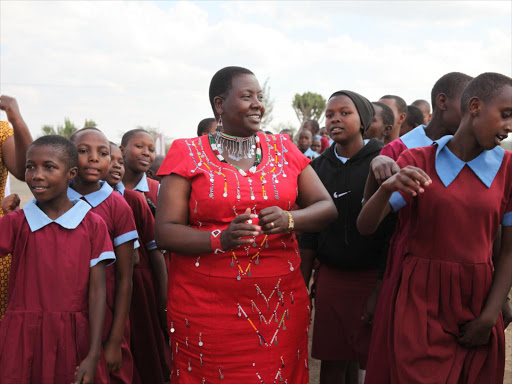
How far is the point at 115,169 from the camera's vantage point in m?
3.97

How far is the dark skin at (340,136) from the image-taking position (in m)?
3.70

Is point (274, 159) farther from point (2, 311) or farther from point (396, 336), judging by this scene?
point (2, 311)

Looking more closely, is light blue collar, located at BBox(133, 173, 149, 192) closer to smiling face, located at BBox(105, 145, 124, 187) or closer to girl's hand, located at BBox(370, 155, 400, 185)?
smiling face, located at BBox(105, 145, 124, 187)

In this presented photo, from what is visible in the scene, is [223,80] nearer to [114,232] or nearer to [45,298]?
[114,232]

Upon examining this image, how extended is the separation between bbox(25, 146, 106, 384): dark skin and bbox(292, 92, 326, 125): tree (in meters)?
39.9

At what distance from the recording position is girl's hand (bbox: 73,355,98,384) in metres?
2.64

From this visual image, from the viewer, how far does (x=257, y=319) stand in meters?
2.77

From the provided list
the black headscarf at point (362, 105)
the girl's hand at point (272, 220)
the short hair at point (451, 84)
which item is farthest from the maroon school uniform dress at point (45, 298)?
the short hair at point (451, 84)

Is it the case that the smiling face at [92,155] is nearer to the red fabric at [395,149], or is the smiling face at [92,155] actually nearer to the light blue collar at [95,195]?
the light blue collar at [95,195]

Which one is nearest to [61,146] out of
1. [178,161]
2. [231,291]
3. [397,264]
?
[178,161]

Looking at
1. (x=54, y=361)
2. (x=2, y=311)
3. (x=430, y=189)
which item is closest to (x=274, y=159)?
(x=430, y=189)

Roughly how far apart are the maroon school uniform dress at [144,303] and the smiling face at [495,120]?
7.55ft

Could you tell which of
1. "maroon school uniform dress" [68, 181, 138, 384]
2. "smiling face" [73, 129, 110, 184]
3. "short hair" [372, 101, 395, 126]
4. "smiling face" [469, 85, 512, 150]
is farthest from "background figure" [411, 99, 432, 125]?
"maroon school uniform dress" [68, 181, 138, 384]

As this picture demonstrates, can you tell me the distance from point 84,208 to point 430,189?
1803mm
